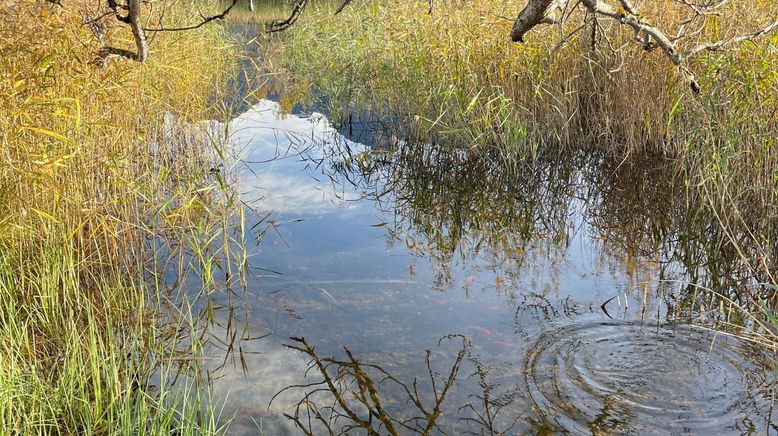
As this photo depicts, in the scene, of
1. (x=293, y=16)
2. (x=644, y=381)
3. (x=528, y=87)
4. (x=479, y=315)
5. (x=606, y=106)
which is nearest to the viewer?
(x=293, y=16)

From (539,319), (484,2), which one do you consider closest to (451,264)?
(539,319)

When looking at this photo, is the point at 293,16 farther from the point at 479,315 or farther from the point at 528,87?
the point at 528,87

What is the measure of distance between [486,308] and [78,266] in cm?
203

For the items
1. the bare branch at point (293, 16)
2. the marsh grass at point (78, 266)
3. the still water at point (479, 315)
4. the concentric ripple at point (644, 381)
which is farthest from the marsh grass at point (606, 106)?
the bare branch at point (293, 16)

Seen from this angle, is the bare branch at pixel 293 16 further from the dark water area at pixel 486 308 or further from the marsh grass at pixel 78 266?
the dark water area at pixel 486 308

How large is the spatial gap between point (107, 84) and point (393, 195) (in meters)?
2.58

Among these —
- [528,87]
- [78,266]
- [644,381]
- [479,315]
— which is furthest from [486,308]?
[528,87]

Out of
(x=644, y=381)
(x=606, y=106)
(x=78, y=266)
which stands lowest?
(x=644, y=381)

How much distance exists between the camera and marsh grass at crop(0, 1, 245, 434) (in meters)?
2.45

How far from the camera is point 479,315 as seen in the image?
3.71 meters

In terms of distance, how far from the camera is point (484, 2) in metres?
6.25

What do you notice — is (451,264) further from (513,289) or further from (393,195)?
(393,195)

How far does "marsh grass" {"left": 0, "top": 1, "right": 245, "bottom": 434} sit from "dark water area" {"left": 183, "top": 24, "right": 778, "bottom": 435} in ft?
0.90

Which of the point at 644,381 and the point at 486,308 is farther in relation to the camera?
the point at 486,308
